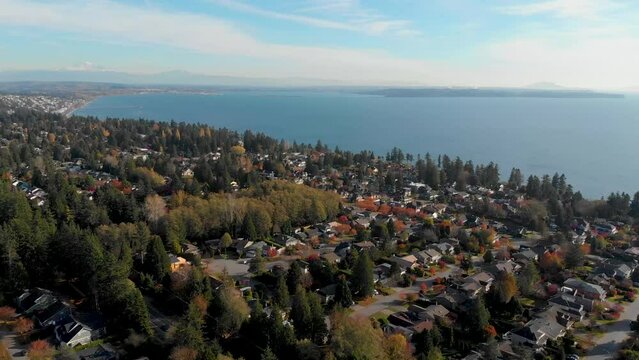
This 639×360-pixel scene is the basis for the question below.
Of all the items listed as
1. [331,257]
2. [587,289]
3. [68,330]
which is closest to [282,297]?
[331,257]

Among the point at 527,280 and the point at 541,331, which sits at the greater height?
the point at 527,280

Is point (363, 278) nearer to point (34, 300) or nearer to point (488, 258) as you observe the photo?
point (488, 258)

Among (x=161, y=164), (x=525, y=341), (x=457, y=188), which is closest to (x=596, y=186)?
(x=457, y=188)

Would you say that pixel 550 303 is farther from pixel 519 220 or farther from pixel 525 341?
pixel 519 220

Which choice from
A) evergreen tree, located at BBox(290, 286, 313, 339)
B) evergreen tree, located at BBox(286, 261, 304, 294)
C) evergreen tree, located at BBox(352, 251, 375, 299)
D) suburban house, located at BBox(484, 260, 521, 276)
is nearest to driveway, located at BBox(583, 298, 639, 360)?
suburban house, located at BBox(484, 260, 521, 276)

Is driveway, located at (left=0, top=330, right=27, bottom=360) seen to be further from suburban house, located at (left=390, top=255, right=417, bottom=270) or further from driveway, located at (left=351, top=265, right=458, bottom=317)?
suburban house, located at (left=390, top=255, right=417, bottom=270)

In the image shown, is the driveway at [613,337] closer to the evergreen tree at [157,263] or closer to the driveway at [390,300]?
the driveway at [390,300]
